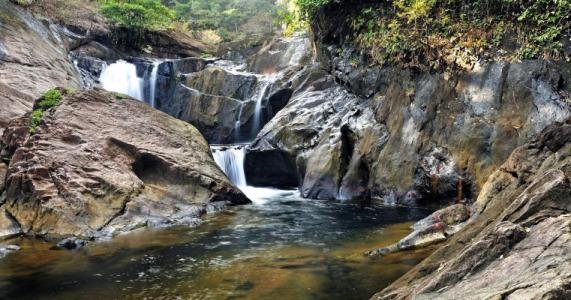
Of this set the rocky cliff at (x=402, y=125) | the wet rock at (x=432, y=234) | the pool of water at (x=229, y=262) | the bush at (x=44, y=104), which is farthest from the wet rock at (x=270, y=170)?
the wet rock at (x=432, y=234)

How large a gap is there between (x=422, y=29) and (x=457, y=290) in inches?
440

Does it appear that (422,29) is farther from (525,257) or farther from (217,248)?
(525,257)

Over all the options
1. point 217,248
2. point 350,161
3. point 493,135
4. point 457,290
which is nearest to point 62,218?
point 217,248

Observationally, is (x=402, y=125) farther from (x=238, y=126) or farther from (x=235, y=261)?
(x=238, y=126)

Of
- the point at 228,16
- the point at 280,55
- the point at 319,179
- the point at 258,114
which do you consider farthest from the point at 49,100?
the point at 228,16

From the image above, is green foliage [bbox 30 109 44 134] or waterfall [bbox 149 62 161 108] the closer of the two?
green foliage [bbox 30 109 44 134]

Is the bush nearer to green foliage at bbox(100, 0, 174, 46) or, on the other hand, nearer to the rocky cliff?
the rocky cliff

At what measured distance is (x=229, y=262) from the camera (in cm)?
758

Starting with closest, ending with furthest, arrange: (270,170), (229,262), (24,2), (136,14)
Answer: (229,262)
(270,170)
(24,2)
(136,14)

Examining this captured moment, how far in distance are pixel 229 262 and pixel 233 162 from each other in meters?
9.27

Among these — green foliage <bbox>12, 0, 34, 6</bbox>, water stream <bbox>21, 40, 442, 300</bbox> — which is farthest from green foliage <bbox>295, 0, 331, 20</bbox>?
green foliage <bbox>12, 0, 34, 6</bbox>

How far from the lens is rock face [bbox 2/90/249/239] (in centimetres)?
1012

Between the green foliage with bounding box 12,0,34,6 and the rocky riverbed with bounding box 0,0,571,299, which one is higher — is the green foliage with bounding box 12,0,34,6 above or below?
above

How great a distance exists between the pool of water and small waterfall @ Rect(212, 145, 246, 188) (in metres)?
5.39
